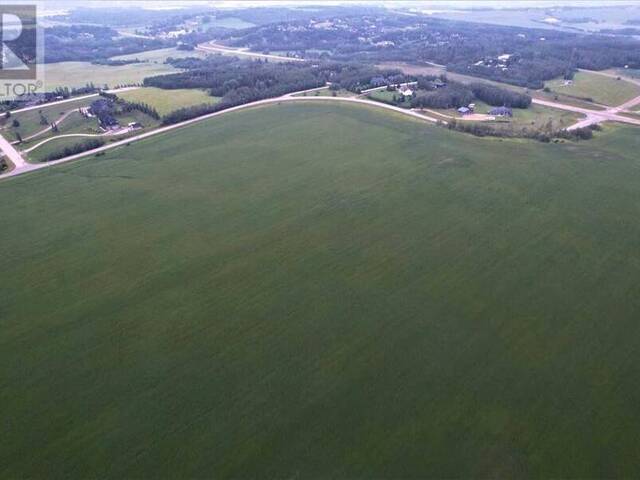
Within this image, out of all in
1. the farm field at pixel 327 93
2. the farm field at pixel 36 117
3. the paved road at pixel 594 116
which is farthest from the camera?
the farm field at pixel 327 93

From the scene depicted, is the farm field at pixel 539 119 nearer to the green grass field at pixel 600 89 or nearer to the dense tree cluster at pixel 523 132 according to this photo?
the dense tree cluster at pixel 523 132

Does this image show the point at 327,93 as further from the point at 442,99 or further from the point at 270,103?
the point at 442,99

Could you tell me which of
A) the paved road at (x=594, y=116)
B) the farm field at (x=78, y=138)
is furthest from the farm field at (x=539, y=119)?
the farm field at (x=78, y=138)

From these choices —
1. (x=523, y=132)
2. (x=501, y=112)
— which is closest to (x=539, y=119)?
(x=501, y=112)

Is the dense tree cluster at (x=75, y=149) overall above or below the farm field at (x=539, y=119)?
below

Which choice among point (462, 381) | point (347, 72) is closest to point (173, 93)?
point (347, 72)

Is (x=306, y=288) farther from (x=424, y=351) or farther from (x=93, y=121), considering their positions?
(x=93, y=121)

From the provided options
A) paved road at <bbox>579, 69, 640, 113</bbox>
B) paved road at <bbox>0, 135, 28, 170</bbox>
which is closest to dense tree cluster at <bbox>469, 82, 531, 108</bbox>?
paved road at <bbox>579, 69, 640, 113</bbox>

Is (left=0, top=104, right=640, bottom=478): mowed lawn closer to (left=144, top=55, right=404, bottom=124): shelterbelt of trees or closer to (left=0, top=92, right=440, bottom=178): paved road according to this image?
(left=0, top=92, right=440, bottom=178): paved road
